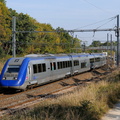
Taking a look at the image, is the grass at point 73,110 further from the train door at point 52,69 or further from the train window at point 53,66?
the train window at point 53,66

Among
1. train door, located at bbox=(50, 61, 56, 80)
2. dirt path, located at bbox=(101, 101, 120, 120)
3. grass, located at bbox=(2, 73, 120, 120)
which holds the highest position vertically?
train door, located at bbox=(50, 61, 56, 80)

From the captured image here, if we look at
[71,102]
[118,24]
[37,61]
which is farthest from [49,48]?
[71,102]

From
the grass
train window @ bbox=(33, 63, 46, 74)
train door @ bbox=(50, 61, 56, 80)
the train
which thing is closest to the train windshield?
the train

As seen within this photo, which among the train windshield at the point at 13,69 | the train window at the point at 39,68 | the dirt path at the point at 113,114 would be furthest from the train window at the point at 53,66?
the dirt path at the point at 113,114

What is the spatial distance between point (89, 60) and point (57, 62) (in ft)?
40.3

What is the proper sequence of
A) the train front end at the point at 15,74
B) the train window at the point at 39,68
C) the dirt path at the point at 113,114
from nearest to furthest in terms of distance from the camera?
1. the dirt path at the point at 113,114
2. the train front end at the point at 15,74
3. the train window at the point at 39,68

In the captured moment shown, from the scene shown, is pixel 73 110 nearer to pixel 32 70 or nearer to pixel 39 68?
pixel 32 70

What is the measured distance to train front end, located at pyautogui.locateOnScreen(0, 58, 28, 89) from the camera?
15.5 metres

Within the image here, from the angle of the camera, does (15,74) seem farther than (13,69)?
No

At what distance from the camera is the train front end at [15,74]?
611 inches

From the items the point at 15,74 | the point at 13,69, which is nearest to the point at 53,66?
the point at 13,69

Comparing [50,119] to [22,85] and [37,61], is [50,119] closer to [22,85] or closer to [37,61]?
[22,85]

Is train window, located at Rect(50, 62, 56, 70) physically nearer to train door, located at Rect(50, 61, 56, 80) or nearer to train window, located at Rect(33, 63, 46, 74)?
train door, located at Rect(50, 61, 56, 80)

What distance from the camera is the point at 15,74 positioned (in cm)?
1584
